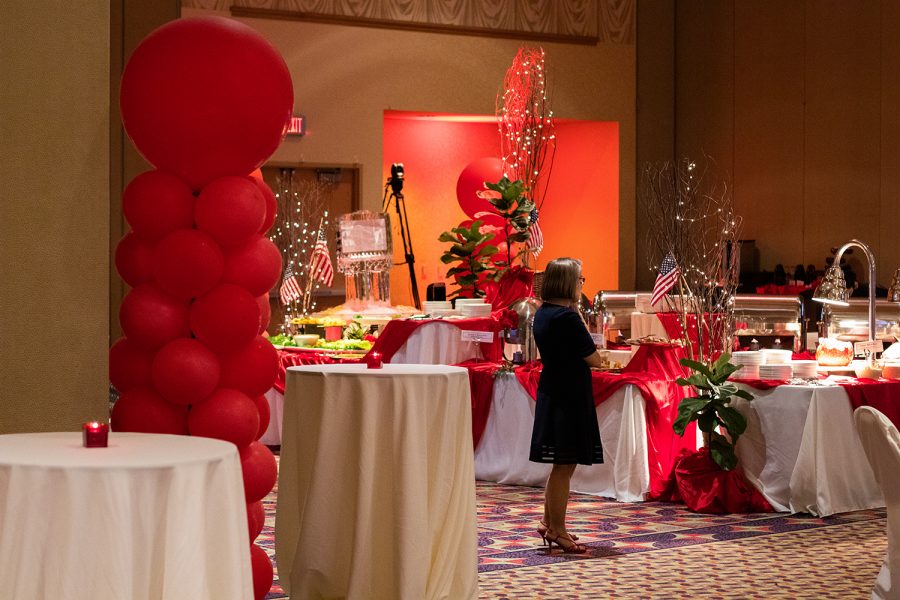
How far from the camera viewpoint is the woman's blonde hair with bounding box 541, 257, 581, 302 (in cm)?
570

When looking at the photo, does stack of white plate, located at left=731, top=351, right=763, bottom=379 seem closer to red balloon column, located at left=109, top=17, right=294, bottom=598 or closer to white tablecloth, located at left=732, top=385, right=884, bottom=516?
white tablecloth, located at left=732, top=385, right=884, bottom=516

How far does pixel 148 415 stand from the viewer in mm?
4043

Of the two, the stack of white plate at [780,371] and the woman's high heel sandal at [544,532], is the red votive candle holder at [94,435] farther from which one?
the stack of white plate at [780,371]

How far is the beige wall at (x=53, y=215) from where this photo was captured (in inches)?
161

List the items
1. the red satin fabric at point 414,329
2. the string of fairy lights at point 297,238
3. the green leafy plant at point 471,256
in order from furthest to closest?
the string of fairy lights at point 297,238 < the green leafy plant at point 471,256 < the red satin fabric at point 414,329

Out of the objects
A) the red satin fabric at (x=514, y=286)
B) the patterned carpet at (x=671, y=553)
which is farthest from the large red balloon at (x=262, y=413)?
the red satin fabric at (x=514, y=286)

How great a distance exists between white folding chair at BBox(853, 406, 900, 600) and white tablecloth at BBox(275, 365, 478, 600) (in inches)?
53.0

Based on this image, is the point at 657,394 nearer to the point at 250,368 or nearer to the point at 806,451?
the point at 806,451

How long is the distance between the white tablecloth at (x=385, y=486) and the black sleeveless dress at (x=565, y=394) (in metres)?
1.25

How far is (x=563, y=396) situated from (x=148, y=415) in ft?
7.30

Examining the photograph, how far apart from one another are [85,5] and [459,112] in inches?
394

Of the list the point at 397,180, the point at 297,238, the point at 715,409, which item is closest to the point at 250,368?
the point at 715,409

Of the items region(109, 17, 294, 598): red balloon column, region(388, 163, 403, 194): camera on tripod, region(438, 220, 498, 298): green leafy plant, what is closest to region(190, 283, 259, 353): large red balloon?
region(109, 17, 294, 598): red balloon column

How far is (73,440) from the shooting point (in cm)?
306
